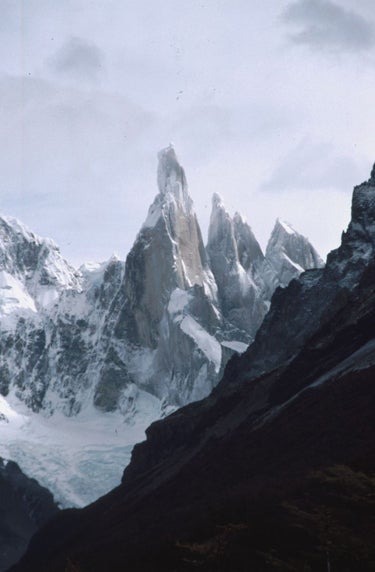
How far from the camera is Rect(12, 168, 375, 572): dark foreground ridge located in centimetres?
5028

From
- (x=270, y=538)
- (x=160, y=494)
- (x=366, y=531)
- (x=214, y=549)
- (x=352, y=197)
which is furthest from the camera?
(x=352, y=197)

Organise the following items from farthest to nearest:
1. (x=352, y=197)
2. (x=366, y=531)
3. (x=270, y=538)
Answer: (x=352, y=197) < (x=270, y=538) < (x=366, y=531)

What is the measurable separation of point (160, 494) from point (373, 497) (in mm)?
101071

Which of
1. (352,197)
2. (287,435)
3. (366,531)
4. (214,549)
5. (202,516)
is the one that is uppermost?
(352,197)

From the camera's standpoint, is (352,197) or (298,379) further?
(352,197)

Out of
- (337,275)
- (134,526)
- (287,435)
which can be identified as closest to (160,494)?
(134,526)

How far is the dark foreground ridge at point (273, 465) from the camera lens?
50281mm

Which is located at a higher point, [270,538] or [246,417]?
[246,417]

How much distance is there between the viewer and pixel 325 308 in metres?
178

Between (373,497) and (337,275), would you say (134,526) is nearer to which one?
(337,275)

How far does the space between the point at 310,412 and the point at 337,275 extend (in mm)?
63161

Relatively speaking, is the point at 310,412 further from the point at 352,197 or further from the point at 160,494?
the point at 352,197

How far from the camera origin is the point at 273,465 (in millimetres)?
112062

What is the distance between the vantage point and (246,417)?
14775 cm
